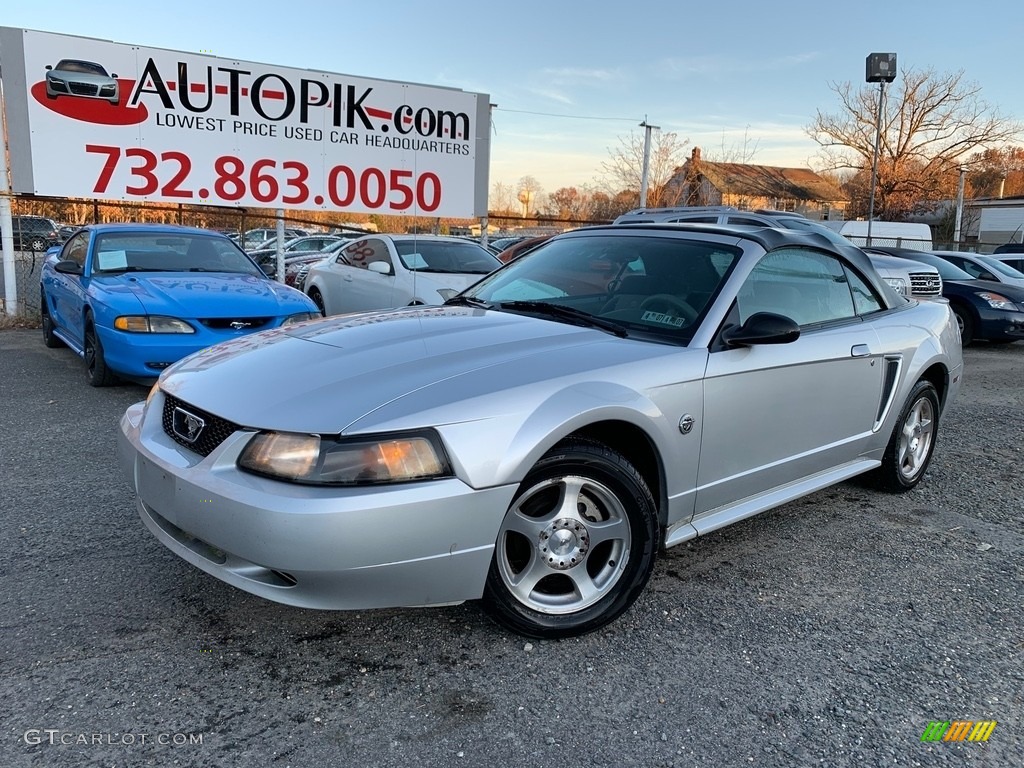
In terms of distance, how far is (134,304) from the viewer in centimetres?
595

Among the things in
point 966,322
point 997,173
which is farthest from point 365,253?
point 997,173

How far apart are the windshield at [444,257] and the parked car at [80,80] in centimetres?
413

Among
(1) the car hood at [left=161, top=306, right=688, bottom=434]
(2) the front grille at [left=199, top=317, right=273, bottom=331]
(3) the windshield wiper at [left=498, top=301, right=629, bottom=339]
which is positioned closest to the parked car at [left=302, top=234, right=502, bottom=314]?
(2) the front grille at [left=199, top=317, right=273, bottom=331]

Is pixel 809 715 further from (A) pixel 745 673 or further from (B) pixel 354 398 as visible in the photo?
(B) pixel 354 398

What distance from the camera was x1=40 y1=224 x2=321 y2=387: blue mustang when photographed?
5.89 meters

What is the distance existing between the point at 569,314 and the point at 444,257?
6031mm

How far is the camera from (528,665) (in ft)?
8.47

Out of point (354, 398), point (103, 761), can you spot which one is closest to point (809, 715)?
point (354, 398)

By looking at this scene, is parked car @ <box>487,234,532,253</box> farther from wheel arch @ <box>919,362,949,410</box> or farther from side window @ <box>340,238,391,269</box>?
wheel arch @ <box>919,362,949,410</box>

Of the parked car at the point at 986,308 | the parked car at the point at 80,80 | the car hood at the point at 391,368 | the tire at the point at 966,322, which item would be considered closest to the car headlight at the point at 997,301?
the parked car at the point at 986,308

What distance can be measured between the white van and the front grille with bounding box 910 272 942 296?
6103mm

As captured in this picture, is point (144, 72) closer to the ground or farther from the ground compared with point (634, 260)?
farther from the ground

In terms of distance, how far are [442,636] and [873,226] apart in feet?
61.7

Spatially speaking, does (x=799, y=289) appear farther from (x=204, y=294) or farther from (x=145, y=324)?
(x=145, y=324)
